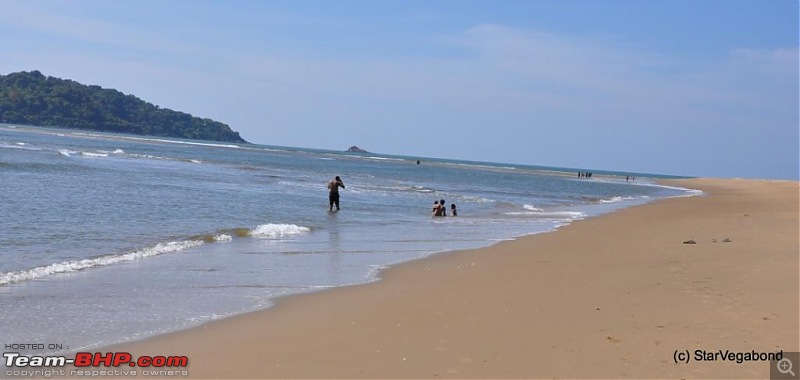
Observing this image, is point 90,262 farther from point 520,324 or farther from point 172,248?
point 520,324

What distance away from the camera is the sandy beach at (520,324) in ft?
20.1

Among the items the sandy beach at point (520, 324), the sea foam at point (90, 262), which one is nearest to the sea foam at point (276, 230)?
the sea foam at point (90, 262)

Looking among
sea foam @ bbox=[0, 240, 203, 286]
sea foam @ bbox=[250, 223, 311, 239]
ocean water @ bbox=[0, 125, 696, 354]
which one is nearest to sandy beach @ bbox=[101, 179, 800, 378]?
ocean water @ bbox=[0, 125, 696, 354]

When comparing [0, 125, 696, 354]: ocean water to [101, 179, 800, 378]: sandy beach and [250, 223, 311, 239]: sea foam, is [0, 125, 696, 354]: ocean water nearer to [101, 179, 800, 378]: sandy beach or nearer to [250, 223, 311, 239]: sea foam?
[250, 223, 311, 239]: sea foam

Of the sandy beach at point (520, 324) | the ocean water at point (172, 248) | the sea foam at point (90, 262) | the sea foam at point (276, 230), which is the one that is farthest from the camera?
the sea foam at point (276, 230)

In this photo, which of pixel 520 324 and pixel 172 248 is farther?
pixel 172 248

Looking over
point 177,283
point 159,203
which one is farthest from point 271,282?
point 159,203

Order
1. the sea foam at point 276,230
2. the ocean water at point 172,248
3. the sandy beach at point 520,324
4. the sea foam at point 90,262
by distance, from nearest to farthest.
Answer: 1. the sandy beach at point 520,324
2. the ocean water at point 172,248
3. the sea foam at point 90,262
4. the sea foam at point 276,230

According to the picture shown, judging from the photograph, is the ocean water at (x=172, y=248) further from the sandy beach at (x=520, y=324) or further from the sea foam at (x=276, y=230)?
the sandy beach at (x=520, y=324)

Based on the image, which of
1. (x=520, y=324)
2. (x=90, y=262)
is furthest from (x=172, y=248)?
(x=520, y=324)

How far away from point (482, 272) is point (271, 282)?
3.44 metres

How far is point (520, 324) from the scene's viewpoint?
300 inches

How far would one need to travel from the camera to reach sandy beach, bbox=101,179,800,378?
612cm

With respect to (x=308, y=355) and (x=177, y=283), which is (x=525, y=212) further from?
(x=308, y=355)
